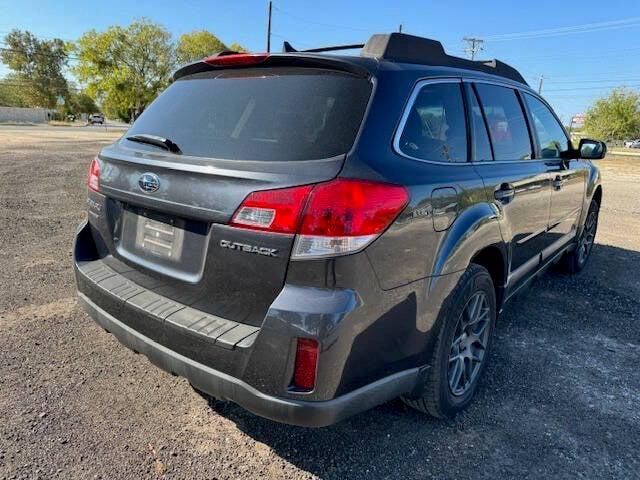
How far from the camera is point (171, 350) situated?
6.61 ft

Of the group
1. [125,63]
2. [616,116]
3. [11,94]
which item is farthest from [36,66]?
[616,116]

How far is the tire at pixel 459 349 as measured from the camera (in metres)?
2.28

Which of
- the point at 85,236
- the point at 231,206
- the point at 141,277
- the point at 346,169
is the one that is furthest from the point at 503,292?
the point at 85,236

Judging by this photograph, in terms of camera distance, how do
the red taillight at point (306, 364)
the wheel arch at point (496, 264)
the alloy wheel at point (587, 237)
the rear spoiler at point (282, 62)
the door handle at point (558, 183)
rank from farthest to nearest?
the alloy wheel at point (587, 237) < the door handle at point (558, 183) < the wheel arch at point (496, 264) < the rear spoiler at point (282, 62) < the red taillight at point (306, 364)

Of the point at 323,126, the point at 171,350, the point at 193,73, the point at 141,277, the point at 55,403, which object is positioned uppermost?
the point at 193,73

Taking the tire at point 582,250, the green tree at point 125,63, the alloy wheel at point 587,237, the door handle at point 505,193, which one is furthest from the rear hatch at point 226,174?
the green tree at point 125,63

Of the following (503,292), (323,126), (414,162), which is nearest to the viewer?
(323,126)

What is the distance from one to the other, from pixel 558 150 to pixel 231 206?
3.36 meters

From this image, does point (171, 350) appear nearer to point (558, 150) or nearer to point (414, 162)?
point (414, 162)

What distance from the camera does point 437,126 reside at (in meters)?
2.37

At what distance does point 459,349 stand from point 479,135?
1212mm

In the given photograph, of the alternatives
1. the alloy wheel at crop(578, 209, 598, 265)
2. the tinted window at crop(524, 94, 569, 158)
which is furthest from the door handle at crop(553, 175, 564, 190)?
the alloy wheel at crop(578, 209, 598, 265)

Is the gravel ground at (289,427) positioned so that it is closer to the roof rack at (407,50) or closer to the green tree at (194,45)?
the roof rack at (407,50)

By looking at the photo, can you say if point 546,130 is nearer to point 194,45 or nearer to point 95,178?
point 95,178
